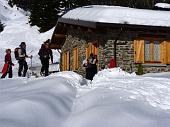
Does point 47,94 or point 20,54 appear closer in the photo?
point 47,94

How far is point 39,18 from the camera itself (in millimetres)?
46500

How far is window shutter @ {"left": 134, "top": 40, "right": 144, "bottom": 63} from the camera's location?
17078 millimetres

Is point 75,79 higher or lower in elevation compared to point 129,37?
lower

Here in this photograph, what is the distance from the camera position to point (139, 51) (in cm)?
1712

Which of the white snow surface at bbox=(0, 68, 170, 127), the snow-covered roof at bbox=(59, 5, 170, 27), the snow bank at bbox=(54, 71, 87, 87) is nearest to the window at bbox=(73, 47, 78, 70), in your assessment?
the snow-covered roof at bbox=(59, 5, 170, 27)

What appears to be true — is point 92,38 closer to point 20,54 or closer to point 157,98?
point 20,54

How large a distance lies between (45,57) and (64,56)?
1039 centimetres

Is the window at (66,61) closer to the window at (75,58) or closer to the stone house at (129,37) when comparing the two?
the window at (75,58)

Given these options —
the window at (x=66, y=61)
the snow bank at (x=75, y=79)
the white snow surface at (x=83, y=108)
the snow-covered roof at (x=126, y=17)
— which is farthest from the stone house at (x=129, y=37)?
the white snow surface at (x=83, y=108)

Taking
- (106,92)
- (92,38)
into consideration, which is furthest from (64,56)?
(106,92)

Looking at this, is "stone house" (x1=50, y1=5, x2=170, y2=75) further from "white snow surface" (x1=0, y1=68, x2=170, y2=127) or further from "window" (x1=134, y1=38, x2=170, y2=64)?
"white snow surface" (x1=0, y1=68, x2=170, y2=127)

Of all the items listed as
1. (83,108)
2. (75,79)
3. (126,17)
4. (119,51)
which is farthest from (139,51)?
(83,108)

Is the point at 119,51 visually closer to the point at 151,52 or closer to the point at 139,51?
the point at 139,51

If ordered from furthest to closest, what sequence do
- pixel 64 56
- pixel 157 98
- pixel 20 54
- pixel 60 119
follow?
pixel 64 56, pixel 20 54, pixel 157 98, pixel 60 119
